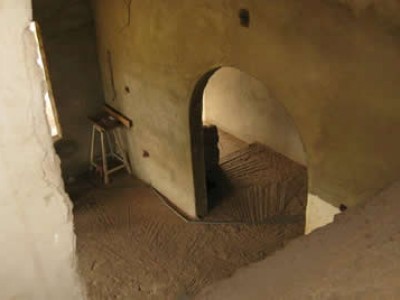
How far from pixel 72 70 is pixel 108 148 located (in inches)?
65.6

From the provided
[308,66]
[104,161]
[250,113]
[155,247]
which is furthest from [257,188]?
Answer: [308,66]

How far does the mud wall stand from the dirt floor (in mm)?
1138

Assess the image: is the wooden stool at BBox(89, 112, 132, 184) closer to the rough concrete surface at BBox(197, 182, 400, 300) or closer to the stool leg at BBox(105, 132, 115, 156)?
the stool leg at BBox(105, 132, 115, 156)

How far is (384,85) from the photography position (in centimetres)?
431

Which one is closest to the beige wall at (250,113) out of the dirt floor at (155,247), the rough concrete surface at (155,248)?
the dirt floor at (155,247)

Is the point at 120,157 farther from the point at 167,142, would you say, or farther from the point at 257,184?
the point at 257,184

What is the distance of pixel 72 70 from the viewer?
8688 millimetres

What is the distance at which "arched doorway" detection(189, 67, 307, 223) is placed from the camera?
8.69m

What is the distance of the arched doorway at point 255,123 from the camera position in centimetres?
869

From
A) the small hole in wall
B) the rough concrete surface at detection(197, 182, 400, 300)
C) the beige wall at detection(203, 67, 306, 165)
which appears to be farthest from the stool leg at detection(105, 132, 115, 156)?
the rough concrete surface at detection(197, 182, 400, 300)

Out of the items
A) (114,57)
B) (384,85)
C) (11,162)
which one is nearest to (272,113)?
(114,57)

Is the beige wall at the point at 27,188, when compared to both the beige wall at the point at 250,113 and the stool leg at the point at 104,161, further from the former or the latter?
the beige wall at the point at 250,113

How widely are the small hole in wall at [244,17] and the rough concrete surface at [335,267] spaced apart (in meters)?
3.24

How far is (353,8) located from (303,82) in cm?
99
